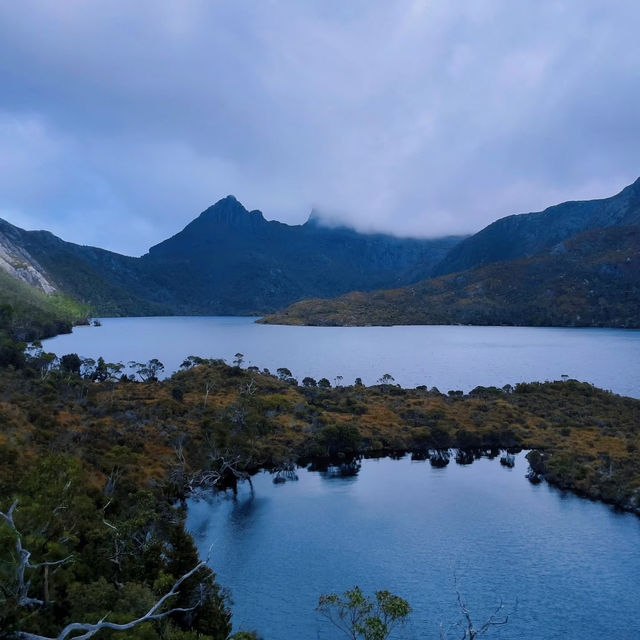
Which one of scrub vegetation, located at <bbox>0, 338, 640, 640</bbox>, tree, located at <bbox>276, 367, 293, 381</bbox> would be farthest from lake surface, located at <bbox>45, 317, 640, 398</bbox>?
scrub vegetation, located at <bbox>0, 338, 640, 640</bbox>

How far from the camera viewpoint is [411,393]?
106 metres

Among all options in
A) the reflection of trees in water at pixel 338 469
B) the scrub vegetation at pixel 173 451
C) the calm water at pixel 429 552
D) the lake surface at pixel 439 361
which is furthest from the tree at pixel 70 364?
the calm water at pixel 429 552

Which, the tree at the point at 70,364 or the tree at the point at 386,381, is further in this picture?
the tree at the point at 386,381

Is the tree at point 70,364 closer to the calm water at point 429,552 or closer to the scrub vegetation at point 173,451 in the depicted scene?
the scrub vegetation at point 173,451

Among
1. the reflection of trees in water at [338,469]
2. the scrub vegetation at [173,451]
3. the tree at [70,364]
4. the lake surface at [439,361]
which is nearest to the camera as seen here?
the scrub vegetation at [173,451]

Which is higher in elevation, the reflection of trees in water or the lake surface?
the lake surface

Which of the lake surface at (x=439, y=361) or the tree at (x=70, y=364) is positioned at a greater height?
the lake surface at (x=439, y=361)

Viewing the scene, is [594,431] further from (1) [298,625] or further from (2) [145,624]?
(2) [145,624]

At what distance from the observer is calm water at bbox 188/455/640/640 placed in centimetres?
3366

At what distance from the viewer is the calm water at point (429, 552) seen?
33.7 m

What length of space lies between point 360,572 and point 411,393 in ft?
226

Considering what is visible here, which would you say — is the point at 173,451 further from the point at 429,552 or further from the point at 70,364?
the point at 70,364

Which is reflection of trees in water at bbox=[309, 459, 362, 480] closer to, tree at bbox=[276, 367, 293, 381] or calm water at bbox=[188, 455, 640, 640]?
calm water at bbox=[188, 455, 640, 640]

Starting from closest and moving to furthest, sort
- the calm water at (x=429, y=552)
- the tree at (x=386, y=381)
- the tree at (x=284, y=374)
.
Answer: the calm water at (x=429, y=552) < the tree at (x=386, y=381) < the tree at (x=284, y=374)
